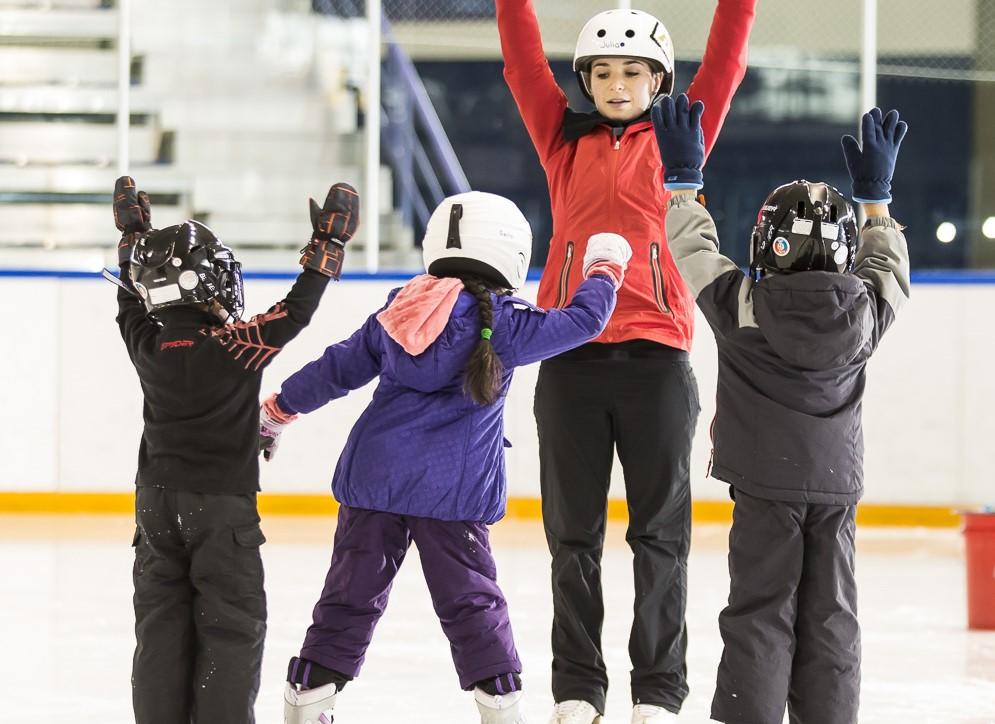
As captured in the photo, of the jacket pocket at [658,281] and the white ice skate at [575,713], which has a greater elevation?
the jacket pocket at [658,281]

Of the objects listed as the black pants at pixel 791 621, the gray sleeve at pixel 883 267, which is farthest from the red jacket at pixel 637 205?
the black pants at pixel 791 621

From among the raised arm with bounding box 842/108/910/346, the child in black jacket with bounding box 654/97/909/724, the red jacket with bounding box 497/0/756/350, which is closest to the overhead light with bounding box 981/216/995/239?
the red jacket with bounding box 497/0/756/350

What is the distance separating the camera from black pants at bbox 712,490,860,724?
2.83 metres

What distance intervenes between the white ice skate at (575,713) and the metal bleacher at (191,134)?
455 cm

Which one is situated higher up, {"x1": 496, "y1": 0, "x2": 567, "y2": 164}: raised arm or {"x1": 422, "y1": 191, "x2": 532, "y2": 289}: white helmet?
{"x1": 496, "y1": 0, "x2": 567, "y2": 164}: raised arm

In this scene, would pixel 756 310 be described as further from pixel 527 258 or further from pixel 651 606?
pixel 651 606

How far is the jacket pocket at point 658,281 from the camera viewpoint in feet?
10.7

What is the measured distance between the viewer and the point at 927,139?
770cm

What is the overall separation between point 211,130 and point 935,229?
3.84m

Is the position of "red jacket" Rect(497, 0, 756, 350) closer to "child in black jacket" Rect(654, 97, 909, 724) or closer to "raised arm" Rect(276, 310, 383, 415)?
"child in black jacket" Rect(654, 97, 909, 724)

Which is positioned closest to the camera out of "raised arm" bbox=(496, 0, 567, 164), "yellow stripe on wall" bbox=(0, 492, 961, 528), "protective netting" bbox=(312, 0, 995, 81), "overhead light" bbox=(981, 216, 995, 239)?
"raised arm" bbox=(496, 0, 567, 164)

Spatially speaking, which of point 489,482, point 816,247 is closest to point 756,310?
point 816,247

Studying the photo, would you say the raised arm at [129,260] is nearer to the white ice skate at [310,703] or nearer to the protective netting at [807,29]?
the white ice skate at [310,703]

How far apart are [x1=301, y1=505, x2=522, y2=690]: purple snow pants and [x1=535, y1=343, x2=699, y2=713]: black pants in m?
0.35
